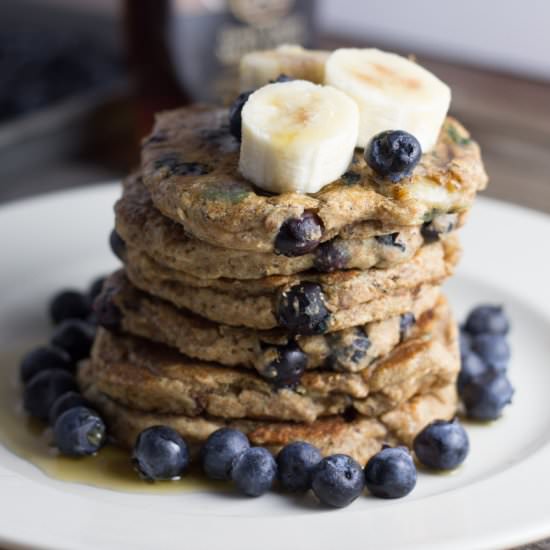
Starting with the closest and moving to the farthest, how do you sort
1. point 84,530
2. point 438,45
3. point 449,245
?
point 84,530 < point 449,245 < point 438,45

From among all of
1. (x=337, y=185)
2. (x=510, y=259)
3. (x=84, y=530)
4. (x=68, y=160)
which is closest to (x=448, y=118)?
(x=337, y=185)

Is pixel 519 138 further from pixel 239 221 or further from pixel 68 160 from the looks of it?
pixel 239 221

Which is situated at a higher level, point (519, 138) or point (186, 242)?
point (186, 242)

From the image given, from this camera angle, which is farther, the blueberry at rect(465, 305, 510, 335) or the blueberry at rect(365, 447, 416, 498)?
the blueberry at rect(465, 305, 510, 335)

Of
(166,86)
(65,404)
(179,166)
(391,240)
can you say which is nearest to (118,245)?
Result: (179,166)

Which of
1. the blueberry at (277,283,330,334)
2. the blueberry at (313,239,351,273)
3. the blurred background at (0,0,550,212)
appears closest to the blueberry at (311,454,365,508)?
the blueberry at (277,283,330,334)

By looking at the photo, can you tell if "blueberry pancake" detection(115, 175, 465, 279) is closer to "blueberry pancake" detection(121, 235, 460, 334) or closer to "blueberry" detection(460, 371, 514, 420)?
"blueberry pancake" detection(121, 235, 460, 334)

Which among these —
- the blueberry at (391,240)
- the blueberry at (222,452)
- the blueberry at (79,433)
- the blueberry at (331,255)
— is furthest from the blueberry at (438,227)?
the blueberry at (79,433)
